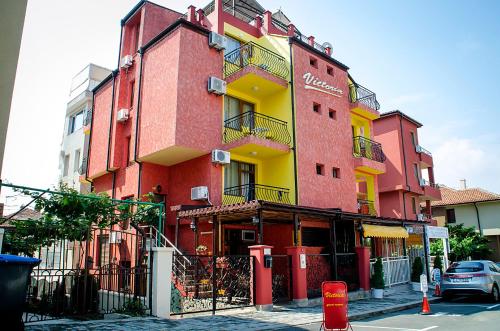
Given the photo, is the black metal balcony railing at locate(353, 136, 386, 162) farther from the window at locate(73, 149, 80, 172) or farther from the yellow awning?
the window at locate(73, 149, 80, 172)

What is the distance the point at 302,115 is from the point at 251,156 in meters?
3.41

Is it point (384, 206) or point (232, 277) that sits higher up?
point (384, 206)

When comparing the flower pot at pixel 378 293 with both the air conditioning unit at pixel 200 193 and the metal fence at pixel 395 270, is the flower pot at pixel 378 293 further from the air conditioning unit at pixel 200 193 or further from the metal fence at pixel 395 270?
the air conditioning unit at pixel 200 193

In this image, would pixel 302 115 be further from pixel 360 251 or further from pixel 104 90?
pixel 104 90

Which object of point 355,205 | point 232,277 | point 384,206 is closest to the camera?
point 232,277

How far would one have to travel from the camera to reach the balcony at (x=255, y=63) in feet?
61.6

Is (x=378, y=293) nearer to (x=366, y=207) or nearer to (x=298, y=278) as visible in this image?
(x=298, y=278)

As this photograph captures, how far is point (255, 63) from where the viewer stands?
2014cm

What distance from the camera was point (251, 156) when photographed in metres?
19.7

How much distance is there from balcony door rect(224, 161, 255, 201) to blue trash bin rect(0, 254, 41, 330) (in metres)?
11.9

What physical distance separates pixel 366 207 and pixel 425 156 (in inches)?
420

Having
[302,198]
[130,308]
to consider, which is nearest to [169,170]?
[302,198]

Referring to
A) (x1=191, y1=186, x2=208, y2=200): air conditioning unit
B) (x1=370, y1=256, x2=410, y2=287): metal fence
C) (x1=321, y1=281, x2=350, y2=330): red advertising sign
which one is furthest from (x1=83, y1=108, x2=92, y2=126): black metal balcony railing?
(x1=321, y1=281, x2=350, y2=330): red advertising sign

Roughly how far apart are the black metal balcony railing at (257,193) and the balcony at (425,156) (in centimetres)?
1664
